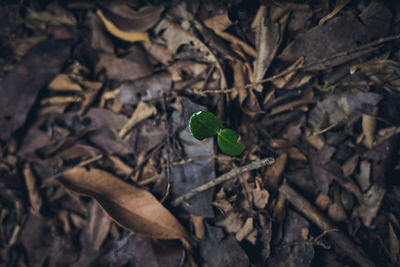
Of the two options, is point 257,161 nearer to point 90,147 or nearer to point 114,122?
point 114,122

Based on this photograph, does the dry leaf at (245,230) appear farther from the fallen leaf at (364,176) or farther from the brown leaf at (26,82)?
the brown leaf at (26,82)

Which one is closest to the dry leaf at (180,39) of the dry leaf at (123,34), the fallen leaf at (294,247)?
the dry leaf at (123,34)

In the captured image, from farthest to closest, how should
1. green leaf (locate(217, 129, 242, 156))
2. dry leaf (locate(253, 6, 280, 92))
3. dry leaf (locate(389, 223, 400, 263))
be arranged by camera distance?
dry leaf (locate(253, 6, 280, 92)), dry leaf (locate(389, 223, 400, 263)), green leaf (locate(217, 129, 242, 156))

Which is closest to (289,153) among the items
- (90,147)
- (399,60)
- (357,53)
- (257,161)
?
(257,161)

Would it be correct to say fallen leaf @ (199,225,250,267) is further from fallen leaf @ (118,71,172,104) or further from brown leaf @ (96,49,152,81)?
brown leaf @ (96,49,152,81)

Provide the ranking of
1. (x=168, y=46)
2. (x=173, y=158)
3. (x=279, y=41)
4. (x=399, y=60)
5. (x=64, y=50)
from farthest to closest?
(x=64, y=50) < (x=168, y=46) < (x=173, y=158) < (x=279, y=41) < (x=399, y=60)

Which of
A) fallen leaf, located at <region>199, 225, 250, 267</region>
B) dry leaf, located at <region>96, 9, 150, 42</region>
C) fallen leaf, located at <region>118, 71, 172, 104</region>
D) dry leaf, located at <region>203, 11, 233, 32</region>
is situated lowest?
fallen leaf, located at <region>199, 225, 250, 267</region>

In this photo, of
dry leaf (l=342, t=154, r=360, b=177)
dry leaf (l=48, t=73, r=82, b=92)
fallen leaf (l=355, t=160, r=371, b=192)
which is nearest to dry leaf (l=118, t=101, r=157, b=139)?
dry leaf (l=48, t=73, r=82, b=92)
